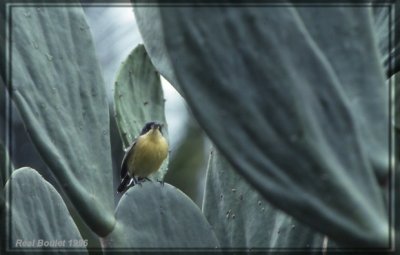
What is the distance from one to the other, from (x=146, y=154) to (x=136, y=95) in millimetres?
511

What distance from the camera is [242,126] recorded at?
1104 millimetres

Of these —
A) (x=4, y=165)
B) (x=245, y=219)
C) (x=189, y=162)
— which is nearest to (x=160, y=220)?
(x=245, y=219)

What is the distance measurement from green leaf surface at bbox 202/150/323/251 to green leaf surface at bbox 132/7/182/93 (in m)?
0.27

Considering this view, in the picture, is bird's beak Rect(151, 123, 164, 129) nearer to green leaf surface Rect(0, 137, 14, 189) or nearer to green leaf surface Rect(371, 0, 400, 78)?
green leaf surface Rect(0, 137, 14, 189)

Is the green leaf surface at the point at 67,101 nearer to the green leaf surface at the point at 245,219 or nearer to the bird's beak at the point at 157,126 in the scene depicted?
the green leaf surface at the point at 245,219

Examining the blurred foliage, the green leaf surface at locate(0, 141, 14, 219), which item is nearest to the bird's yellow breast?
the green leaf surface at locate(0, 141, 14, 219)

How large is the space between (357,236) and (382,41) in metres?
0.75

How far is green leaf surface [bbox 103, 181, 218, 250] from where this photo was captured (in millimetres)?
1630

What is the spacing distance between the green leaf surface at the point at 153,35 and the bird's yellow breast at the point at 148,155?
109 centimetres

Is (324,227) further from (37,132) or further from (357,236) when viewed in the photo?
(37,132)

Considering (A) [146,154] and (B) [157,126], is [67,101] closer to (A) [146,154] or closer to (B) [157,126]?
(B) [157,126]

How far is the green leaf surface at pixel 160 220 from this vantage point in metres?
1.63

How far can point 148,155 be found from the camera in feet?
9.06

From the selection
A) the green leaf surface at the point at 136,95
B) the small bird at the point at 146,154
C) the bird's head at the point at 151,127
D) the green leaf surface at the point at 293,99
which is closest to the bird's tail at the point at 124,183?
the small bird at the point at 146,154
